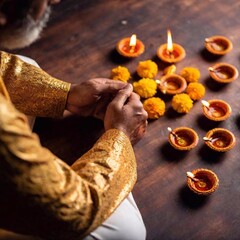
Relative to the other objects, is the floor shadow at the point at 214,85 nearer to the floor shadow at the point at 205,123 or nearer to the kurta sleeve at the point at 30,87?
the floor shadow at the point at 205,123

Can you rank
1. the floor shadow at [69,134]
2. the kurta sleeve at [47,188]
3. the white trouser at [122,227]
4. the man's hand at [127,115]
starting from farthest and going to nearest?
the floor shadow at [69,134], the man's hand at [127,115], the white trouser at [122,227], the kurta sleeve at [47,188]

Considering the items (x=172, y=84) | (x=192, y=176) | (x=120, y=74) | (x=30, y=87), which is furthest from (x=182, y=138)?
(x=30, y=87)

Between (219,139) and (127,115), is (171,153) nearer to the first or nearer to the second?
(219,139)

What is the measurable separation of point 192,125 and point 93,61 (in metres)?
0.60

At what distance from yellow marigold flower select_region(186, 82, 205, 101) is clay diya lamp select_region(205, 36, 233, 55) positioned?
279 mm

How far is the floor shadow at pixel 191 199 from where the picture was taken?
1744 mm

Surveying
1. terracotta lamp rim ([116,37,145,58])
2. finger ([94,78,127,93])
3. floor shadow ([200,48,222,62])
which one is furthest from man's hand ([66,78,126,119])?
floor shadow ([200,48,222,62])

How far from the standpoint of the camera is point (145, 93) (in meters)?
2.06

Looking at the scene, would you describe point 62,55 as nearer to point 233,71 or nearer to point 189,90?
point 189,90

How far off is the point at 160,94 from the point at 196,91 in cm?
16

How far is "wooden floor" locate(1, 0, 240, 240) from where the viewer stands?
1.72 m

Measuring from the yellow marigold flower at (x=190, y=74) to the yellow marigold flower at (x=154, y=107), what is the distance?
19 centimetres

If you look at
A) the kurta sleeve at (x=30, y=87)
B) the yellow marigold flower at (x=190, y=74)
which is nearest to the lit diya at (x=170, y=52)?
the yellow marigold flower at (x=190, y=74)

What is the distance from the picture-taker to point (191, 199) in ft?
5.77
